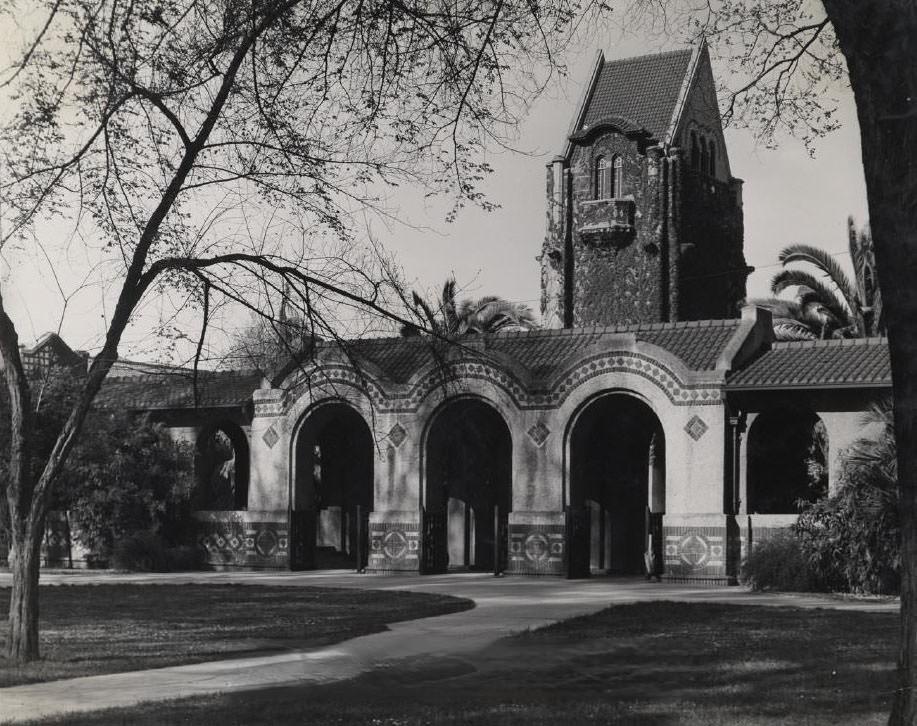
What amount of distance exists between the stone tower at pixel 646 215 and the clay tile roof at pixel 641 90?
0.06 meters

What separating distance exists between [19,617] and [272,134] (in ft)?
18.3

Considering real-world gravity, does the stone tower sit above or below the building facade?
above

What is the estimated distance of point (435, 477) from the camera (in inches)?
1206

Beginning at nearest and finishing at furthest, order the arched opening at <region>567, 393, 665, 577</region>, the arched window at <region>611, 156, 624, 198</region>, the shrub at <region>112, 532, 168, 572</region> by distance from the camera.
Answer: the arched opening at <region>567, 393, 665, 577</region> < the shrub at <region>112, 532, 168, 572</region> < the arched window at <region>611, 156, 624, 198</region>

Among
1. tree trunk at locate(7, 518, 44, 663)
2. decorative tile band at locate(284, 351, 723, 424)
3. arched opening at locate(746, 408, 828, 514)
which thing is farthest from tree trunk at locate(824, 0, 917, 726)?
arched opening at locate(746, 408, 828, 514)

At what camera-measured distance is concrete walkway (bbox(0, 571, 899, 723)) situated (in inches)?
462

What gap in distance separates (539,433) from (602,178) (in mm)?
24972

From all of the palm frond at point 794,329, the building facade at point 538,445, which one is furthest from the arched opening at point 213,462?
→ the palm frond at point 794,329

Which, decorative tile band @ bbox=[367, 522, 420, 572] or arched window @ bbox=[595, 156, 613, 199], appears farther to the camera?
arched window @ bbox=[595, 156, 613, 199]

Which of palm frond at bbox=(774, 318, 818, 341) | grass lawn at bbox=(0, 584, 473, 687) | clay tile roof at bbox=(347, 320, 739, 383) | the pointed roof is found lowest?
grass lawn at bbox=(0, 584, 473, 687)

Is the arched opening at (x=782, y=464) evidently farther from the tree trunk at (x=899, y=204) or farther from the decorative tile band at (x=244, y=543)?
the tree trunk at (x=899, y=204)

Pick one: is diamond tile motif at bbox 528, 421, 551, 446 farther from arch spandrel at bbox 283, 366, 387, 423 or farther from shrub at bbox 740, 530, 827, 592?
shrub at bbox 740, 530, 827, 592

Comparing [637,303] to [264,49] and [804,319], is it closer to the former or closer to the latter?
[804,319]

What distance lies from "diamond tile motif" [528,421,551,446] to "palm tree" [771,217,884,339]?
10.8m
